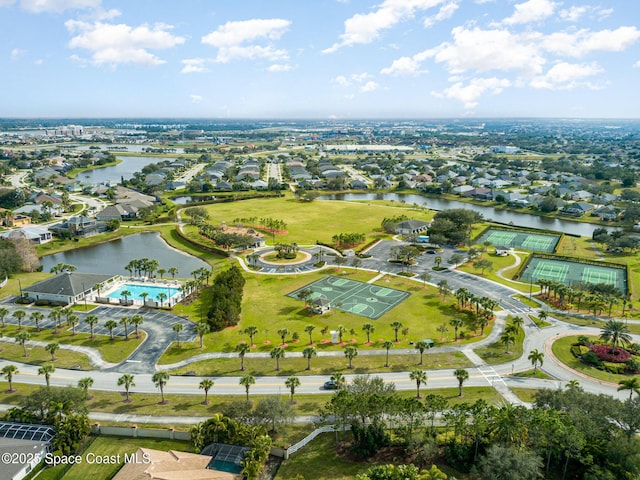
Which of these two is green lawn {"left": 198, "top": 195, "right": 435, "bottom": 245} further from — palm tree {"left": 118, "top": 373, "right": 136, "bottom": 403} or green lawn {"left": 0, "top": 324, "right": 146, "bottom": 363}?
palm tree {"left": 118, "top": 373, "right": 136, "bottom": 403}

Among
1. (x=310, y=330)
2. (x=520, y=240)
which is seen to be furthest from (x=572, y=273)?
(x=310, y=330)

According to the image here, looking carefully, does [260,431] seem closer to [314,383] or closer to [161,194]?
[314,383]

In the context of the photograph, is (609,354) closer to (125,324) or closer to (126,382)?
(126,382)

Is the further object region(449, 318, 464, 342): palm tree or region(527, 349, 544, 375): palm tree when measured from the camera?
region(449, 318, 464, 342): palm tree

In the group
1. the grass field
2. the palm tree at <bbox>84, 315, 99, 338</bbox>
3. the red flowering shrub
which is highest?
the palm tree at <bbox>84, 315, 99, 338</bbox>

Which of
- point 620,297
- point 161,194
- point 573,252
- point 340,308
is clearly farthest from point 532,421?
point 161,194

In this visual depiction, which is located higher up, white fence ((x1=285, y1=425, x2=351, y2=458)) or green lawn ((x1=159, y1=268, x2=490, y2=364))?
green lawn ((x1=159, y1=268, x2=490, y2=364))

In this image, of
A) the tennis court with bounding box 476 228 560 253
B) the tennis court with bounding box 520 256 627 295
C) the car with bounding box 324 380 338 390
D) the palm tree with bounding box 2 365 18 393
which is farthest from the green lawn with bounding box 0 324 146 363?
the tennis court with bounding box 476 228 560 253

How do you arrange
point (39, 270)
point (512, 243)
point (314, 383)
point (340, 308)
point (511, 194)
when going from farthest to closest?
point (511, 194) < point (512, 243) < point (39, 270) < point (340, 308) < point (314, 383)
